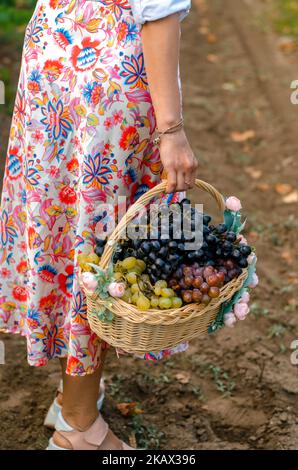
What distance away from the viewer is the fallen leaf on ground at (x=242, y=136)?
4.91 metres

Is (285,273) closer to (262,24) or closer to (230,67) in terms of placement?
(230,67)

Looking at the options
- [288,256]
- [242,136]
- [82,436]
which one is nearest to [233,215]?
[82,436]

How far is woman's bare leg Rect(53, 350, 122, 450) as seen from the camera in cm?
223

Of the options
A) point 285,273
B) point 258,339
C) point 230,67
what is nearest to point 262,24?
point 230,67

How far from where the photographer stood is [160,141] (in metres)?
1.79

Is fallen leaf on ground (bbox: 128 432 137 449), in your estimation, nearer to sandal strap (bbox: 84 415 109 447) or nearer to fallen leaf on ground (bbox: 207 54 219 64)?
sandal strap (bbox: 84 415 109 447)

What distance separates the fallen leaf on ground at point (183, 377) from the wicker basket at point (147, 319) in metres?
0.95

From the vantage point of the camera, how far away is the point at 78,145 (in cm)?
192

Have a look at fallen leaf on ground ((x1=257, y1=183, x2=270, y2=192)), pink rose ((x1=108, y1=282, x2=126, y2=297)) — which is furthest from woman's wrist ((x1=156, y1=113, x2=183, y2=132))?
fallen leaf on ground ((x1=257, y1=183, x2=270, y2=192))

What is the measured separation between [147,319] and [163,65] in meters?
0.59

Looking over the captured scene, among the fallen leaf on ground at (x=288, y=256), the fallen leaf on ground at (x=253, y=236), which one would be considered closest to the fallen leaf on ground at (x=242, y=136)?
the fallen leaf on ground at (x=253, y=236)

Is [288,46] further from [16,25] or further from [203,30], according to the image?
[16,25]

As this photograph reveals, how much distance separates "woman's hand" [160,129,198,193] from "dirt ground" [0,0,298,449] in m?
1.10
